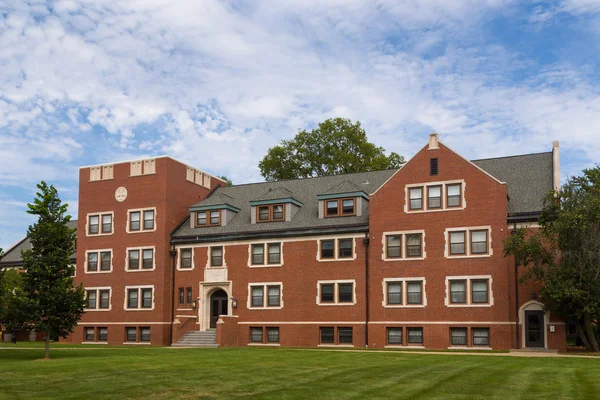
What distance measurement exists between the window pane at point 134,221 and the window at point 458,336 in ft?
A: 79.9

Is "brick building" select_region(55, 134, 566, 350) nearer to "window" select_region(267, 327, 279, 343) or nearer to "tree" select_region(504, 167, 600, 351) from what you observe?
"window" select_region(267, 327, 279, 343)

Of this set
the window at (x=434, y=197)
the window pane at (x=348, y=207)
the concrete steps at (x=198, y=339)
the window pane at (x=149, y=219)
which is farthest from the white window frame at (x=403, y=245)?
the window pane at (x=149, y=219)

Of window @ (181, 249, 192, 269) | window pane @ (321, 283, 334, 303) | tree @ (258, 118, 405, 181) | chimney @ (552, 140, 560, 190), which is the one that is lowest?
window pane @ (321, 283, 334, 303)

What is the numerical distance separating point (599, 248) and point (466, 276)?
7956mm

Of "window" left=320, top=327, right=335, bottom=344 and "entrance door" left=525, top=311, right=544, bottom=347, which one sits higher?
"entrance door" left=525, top=311, right=544, bottom=347

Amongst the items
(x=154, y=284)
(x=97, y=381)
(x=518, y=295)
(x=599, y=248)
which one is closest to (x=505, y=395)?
(x=97, y=381)

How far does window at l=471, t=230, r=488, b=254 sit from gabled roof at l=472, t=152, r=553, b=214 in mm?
2041

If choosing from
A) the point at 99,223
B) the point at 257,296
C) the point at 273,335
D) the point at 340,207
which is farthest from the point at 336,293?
the point at 99,223

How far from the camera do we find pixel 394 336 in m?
41.6

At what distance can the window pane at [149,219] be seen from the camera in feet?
165

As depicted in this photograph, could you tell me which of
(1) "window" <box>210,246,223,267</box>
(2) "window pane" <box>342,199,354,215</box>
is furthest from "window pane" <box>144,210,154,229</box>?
(2) "window pane" <box>342,199,354,215</box>

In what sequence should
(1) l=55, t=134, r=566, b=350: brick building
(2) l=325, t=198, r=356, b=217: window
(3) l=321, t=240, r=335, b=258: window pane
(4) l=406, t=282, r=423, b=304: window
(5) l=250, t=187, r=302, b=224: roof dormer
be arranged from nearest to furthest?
1. (1) l=55, t=134, r=566, b=350: brick building
2. (4) l=406, t=282, r=423, b=304: window
3. (3) l=321, t=240, r=335, b=258: window pane
4. (2) l=325, t=198, r=356, b=217: window
5. (5) l=250, t=187, r=302, b=224: roof dormer

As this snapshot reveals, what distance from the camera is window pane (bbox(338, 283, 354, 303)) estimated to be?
142ft

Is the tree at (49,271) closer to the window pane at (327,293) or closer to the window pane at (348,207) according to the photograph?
the window pane at (327,293)
